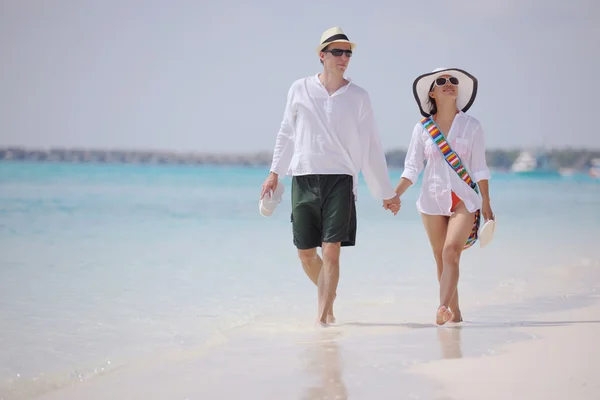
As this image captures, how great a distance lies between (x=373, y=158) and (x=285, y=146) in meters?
0.51

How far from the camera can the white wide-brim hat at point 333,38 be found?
487cm

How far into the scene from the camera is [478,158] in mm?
4945

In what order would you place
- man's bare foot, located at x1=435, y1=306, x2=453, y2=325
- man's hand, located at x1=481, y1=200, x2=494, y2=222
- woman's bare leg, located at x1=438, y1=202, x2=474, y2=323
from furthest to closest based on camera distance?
man's hand, located at x1=481, y1=200, x2=494, y2=222 < woman's bare leg, located at x1=438, y1=202, x2=474, y2=323 < man's bare foot, located at x1=435, y1=306, x2=453, y2=325

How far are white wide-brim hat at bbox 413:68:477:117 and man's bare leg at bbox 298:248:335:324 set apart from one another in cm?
102

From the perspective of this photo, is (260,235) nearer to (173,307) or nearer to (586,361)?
(173,307)

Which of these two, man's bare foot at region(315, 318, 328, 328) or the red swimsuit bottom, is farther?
man's bare foot at region(315, 318, 328, 328)

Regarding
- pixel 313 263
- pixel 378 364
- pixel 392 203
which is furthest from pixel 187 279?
pixel 378 364

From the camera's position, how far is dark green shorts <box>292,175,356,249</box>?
488 cm

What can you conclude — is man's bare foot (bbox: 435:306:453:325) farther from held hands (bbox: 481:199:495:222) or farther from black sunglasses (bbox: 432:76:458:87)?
black sunglasses (bbox: 432:76:458:87)

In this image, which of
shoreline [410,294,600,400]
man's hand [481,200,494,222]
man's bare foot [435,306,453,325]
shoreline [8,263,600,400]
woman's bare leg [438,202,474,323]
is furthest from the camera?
man's hand [481,200,494,222]

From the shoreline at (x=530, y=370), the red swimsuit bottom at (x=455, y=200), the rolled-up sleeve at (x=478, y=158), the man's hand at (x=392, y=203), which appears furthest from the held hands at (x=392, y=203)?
the shoreline at (x=530, y=370)

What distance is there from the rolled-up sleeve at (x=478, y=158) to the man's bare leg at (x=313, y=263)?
100 cm

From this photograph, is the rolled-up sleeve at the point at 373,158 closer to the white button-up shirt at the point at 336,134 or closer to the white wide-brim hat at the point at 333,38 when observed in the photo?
the white button-up shirt at the point at 336,134

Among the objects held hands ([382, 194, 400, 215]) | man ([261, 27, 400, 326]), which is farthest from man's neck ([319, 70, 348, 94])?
held hands ([382, 194, 400, 215])
